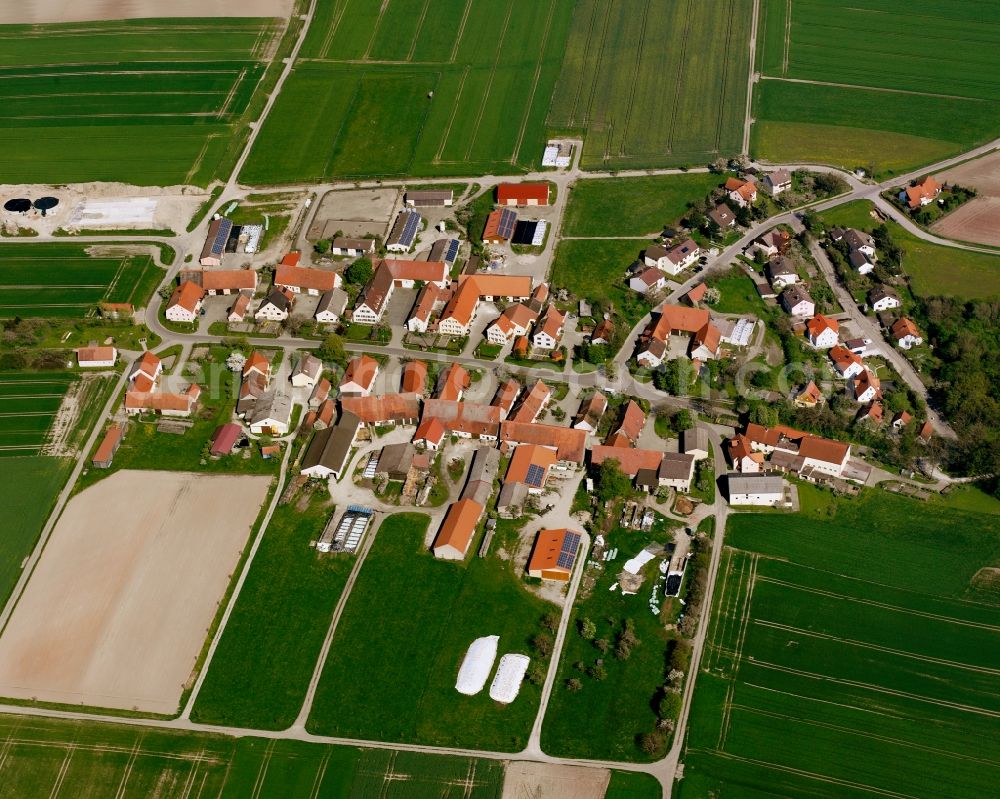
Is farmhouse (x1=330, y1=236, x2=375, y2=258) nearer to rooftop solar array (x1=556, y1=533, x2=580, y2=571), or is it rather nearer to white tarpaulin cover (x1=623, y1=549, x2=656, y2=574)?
rooftop solar array (x1=556, y1=533, x2=580, y2=571)

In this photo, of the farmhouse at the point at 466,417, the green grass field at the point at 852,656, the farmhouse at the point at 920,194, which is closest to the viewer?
the green grass field at the point at 852,656

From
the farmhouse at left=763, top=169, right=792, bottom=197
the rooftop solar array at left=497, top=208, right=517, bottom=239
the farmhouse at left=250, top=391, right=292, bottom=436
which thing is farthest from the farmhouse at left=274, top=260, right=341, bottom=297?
the farmhouse at left=763, top=169, right=792, bottom=197

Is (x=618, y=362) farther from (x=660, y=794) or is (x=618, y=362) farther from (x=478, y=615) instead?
(x=660, y=794)

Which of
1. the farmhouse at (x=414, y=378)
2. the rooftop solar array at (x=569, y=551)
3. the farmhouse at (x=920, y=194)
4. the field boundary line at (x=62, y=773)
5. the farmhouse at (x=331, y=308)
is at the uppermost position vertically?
the farmhouse at (x=920, y=194)

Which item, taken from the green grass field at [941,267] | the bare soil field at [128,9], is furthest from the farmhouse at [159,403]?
the bare soil field at [128,9]

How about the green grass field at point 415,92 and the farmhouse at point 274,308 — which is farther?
the green grass field at point 415,92

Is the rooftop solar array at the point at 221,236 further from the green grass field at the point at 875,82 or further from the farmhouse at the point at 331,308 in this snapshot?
the green grass field at the point at 875,82
